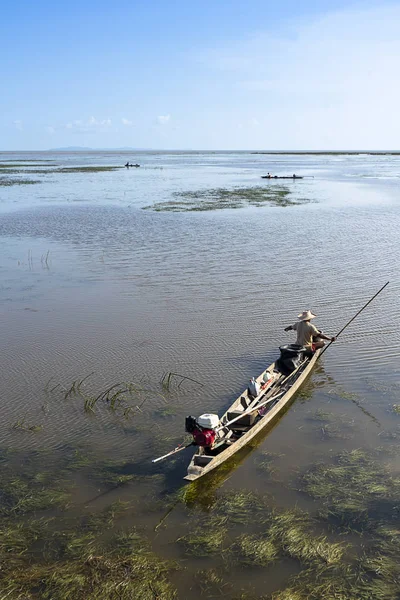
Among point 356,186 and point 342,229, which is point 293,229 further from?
point 356,186

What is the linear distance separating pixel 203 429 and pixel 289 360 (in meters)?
3.46

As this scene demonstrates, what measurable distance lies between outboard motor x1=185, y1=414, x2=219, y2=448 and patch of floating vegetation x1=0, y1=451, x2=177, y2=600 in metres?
1.35

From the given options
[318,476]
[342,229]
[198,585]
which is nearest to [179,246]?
[342,229]

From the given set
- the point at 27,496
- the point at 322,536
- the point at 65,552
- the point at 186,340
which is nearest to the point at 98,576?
the point at 65,552

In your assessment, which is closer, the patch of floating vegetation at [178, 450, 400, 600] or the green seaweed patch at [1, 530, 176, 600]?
the green seaweed patch at [1, 530, 176, 600]

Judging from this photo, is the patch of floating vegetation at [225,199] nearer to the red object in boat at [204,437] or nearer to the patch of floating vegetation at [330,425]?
the patch of floating vegetation at [330,425]

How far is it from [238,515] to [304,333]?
17.2 feet

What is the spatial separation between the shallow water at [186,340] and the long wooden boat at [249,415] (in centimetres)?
26

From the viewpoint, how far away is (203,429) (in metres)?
7.52

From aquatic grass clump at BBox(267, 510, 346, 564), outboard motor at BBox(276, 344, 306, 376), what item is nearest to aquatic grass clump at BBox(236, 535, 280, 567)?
aquatic grass clump at BBox(267, 510, 346, 564)

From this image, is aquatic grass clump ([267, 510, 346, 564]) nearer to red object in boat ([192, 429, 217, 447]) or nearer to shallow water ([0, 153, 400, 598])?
shallow water ([0, 153, 400, 598])

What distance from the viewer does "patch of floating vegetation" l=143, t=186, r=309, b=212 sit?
3294 cm

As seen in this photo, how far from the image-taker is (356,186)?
47938 millimetres

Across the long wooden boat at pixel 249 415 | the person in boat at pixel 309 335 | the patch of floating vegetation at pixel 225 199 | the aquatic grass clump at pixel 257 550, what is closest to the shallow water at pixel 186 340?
the aquatic grass clump at pixel 257 550
